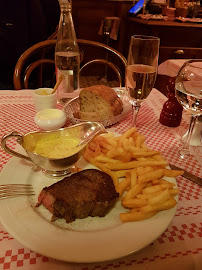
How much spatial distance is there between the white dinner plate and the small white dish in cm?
53

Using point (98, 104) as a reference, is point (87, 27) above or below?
above

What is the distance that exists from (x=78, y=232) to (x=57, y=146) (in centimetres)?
43

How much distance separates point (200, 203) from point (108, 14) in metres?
5.73

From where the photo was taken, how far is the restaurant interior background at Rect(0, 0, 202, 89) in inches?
138

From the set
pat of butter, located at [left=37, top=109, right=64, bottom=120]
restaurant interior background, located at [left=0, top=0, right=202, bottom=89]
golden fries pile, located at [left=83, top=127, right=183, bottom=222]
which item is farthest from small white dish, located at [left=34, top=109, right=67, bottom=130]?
restaurant interior background, located at [left=0, top=0, right=202, bottom=89]

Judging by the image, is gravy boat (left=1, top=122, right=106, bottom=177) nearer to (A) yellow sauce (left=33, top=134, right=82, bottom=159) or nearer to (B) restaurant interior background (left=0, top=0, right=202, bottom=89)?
(A) yellow sauce (left=33, top=134, right=82, bottom=159)

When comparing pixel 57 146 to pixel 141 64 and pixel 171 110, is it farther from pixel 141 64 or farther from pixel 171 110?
pixel 171 110

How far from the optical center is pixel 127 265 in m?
0.67

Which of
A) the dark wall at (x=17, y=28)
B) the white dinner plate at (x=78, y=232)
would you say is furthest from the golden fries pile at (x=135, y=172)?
the dark wall at (x=17, y=28)

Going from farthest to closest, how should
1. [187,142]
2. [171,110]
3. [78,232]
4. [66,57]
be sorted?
1. [66,57]
2. [171,110]
3. [187,142]
4. [78,232]

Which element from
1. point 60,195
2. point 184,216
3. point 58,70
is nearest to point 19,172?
point 60,195

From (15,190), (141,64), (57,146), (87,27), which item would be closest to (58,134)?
(57,146)

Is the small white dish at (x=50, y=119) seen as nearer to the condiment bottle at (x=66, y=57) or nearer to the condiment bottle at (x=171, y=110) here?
the condiment bottle at (x=66, y=57)

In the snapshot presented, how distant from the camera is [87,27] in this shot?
18.8ft
